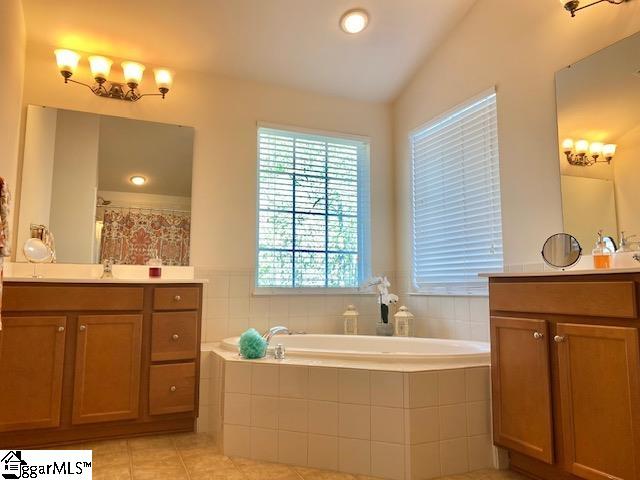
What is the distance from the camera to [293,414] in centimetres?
225

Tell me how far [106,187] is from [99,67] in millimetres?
776

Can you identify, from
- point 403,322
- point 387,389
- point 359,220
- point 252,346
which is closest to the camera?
point 387,389

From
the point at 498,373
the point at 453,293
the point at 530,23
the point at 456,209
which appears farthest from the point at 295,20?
the point at 498,373

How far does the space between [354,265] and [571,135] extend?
1.90 metres

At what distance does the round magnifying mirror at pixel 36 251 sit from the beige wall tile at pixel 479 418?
2544 mm

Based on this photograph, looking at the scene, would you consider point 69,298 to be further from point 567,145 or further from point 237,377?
point 567,145

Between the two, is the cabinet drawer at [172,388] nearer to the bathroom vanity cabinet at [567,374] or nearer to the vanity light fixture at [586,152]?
the bathroom vanity cabinet at [567,374]

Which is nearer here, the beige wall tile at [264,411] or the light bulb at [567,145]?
the beige wall tile at [264,411]

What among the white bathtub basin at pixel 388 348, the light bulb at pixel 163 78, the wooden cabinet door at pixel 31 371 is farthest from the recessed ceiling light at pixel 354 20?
the wooden cabinet door at pixel 31 371

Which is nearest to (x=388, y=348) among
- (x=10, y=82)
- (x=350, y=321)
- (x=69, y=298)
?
(x=350, y=321)

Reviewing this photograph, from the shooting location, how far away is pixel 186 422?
8.96 feet

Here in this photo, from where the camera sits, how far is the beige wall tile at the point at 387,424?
207 centimetres

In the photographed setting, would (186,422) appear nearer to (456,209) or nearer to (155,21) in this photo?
(456,209)
